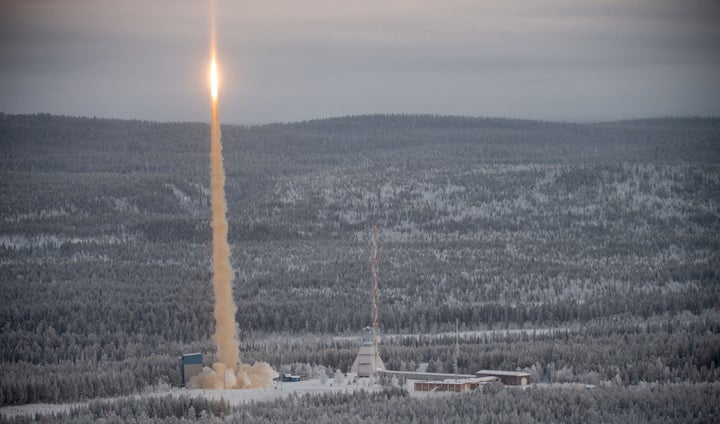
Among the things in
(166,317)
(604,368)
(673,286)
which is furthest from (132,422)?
(673,286)

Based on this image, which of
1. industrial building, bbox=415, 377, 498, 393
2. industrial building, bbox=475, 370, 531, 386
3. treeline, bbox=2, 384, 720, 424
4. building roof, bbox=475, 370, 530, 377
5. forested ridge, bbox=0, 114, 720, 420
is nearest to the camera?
treeline, bbox=2, 384, 720, 424

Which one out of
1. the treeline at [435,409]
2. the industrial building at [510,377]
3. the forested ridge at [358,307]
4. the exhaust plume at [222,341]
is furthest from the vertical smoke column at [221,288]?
the industrial building at [510,377]

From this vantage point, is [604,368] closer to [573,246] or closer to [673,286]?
[673,286]

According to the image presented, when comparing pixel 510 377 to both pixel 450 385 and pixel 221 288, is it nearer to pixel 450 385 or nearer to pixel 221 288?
pixel 450 385

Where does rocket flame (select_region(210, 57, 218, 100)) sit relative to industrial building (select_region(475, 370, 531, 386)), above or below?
above

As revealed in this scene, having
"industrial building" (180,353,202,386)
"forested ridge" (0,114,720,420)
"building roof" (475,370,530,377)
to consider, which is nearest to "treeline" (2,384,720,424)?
"building roof" (475,370,530,377)

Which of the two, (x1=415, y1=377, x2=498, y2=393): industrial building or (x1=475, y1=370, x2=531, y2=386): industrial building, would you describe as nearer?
(x1=415, y1=377, x2=498, y2=393): industrial building

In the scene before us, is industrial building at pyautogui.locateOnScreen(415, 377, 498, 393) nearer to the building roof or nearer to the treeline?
the treeline
